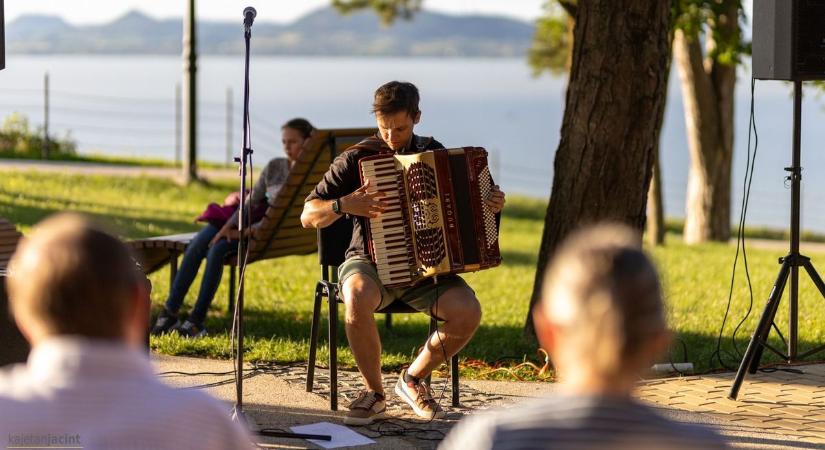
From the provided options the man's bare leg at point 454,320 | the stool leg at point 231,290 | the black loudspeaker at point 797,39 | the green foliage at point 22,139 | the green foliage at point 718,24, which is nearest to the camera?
the man's bare leg at point 454,320

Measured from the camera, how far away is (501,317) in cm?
833

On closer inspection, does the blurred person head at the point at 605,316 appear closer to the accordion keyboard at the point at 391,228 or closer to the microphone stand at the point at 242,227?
the microphone stand at the point at 242,227

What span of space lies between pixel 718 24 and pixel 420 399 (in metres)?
9.48

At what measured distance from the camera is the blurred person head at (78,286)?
208 cm

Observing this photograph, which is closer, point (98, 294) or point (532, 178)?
point (98, 294)

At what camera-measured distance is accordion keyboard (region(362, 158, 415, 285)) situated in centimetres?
523

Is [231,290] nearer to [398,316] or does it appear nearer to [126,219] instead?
[398,316]

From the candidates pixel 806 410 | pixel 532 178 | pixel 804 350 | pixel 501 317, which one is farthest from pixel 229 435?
pixel 532 178

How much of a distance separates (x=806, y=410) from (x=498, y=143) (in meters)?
62.4

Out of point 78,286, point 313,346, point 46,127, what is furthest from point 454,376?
point 46,127

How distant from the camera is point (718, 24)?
1384cm

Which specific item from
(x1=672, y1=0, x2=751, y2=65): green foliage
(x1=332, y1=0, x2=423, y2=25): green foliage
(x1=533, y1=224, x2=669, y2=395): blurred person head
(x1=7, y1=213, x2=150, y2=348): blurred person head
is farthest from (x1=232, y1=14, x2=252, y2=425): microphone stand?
(x1=332, y1=0, x2=423, y2=25): green foliage

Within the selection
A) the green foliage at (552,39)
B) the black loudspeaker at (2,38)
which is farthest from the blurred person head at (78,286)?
the green foliage at (552,39)

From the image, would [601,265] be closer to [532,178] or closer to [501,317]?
[501,317]
